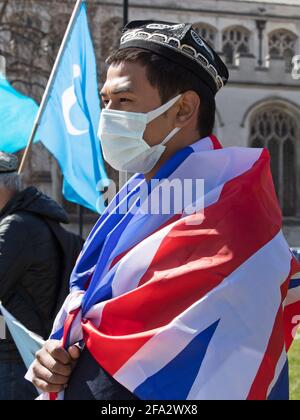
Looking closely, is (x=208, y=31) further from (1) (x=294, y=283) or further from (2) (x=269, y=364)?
(2) (x=269, y=364)

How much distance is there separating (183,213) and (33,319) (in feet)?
5.48

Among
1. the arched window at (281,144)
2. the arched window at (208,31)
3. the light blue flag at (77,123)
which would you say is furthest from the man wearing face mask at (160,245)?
the arched window at (208,31)

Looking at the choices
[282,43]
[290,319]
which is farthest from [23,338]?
[282,43]

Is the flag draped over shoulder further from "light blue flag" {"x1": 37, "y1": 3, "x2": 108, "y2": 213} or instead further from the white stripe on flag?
"light blue flag" {"x1": 37, "y1": 3, "x2": 108, "y2": 213}

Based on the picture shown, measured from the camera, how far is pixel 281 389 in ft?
6.15

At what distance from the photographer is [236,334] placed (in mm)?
1761

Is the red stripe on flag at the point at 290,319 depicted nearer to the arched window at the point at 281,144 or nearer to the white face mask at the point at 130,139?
the white face mask at the point at 130,139

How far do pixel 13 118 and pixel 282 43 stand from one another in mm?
34152

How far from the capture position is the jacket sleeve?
10.7 feet

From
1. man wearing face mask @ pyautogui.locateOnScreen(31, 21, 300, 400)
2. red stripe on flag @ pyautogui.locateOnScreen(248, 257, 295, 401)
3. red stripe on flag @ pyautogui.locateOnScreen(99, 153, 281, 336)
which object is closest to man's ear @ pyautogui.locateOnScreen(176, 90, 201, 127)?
man wearing face mask @ pyautogui.locateOnScreen(31, 21, 300, 400)

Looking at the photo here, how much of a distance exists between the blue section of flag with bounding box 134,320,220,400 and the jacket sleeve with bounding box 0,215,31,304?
5.25 feet

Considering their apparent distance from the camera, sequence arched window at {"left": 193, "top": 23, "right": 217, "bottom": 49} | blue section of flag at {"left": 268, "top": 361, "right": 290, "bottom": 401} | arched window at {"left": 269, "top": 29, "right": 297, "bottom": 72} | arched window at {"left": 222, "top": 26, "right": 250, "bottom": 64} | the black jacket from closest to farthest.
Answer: blue section of flag at {"left": 268, "top": 361, "right": 290, "bottom": 401} < the black jacket < arched window at {"left": 193, "top": 23, "right": 217, "bottom": 49} < arched window at {"left": 222, "top": 26, "right": 250, "bottom": 64} < arched window at {"left": 269, "top": 29, "right": 297, "bottom": 72}

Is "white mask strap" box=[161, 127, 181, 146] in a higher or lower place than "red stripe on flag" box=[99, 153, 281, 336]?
higher

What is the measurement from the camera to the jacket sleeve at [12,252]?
3.25 metres
